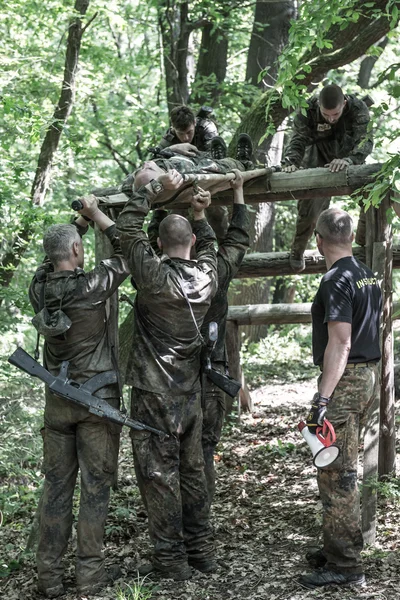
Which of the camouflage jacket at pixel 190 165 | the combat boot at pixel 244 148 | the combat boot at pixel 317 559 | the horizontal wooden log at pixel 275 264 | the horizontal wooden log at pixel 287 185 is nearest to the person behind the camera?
the combat boot at pixel 317 559

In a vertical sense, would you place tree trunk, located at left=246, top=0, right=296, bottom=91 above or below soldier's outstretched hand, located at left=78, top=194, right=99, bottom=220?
above

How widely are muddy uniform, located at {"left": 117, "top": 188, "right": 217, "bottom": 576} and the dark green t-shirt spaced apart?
2.95 ft

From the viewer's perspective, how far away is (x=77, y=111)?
15.0m

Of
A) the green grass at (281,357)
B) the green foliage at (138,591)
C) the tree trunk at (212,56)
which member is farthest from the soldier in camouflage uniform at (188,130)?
the tree trunk at (212,56)

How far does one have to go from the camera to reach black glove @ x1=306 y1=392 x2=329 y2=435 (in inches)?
188

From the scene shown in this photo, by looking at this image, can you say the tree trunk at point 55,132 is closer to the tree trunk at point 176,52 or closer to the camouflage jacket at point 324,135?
the tree trunk at point 176,52

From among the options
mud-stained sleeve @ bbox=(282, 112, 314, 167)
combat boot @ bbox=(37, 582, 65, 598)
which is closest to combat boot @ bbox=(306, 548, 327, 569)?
combat boot @ bbox=(37, 582, 65, 598)

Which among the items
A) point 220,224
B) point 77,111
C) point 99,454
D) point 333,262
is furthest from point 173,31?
point 99,454

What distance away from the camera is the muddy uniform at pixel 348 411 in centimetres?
499

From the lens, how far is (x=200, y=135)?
7398 mm

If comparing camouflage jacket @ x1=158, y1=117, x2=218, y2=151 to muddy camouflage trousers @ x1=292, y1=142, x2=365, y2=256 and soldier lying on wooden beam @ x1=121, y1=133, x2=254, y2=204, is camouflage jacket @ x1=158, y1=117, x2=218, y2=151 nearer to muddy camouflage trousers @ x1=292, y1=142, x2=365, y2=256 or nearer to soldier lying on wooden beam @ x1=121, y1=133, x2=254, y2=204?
soldier lying on wooden beam @ x1=121, y1=133, x2=254, y2=204

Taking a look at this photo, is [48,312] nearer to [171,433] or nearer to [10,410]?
[171,433]

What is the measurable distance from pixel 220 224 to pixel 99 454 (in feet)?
11.3

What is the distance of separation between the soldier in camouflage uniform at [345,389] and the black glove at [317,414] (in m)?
0.11
